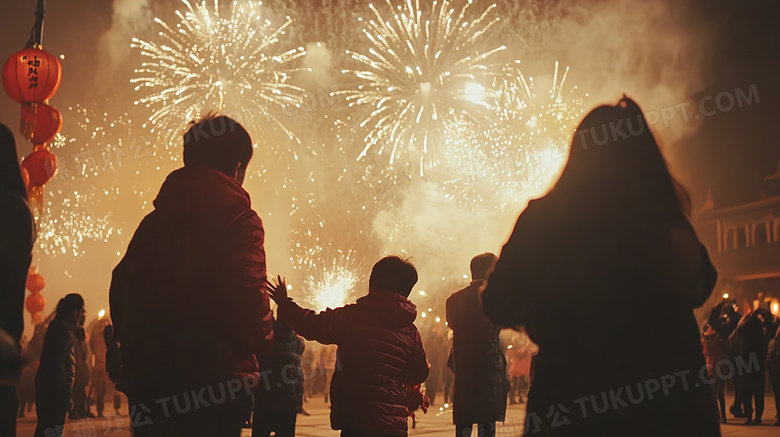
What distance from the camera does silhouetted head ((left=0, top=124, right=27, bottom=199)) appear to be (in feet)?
8.24

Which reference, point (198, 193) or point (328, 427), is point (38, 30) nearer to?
point (328, 427)

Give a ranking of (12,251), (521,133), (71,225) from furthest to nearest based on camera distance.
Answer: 1. (71,225)
2. (521,133)
3. (12,251)

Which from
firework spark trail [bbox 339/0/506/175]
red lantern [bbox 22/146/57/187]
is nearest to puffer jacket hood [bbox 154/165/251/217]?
red lantern [bbox 22/146/57/187]

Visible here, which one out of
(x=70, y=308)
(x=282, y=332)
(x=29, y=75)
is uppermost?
(x=29, y=75)

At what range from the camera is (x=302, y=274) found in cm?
3023

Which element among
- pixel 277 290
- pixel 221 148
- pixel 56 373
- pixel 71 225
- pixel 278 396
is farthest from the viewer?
pixel 71 225

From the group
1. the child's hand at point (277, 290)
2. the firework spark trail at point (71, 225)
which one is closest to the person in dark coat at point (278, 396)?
the child's hand at point (277, 290)

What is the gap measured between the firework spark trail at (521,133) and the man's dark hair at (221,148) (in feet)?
50.3

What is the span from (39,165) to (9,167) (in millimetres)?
13169

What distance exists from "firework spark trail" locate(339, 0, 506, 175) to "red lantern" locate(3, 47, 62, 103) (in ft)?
23.1

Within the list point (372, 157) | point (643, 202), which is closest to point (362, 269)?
point (372, 157)

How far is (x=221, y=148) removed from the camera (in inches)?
118

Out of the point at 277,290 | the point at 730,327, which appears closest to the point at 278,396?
the point at 277,290

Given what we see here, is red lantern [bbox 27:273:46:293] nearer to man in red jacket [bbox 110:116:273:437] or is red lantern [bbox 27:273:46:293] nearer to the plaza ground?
the plaza ground
